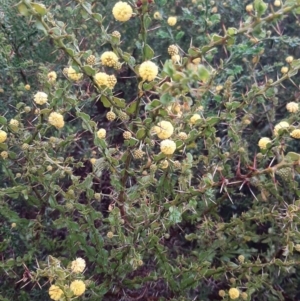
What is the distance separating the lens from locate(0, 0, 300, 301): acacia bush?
147cm

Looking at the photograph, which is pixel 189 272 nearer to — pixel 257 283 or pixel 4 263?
pixel 257 283

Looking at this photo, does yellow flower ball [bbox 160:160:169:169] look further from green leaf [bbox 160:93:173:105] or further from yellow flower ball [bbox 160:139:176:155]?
green leaf [bbox 160:93:173:105]

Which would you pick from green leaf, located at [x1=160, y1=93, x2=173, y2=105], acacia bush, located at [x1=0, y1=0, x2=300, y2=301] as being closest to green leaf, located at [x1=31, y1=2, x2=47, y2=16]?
acacia bush, located at [x1=0, y1=0, x2=300, y2=301]

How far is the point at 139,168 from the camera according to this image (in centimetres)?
214

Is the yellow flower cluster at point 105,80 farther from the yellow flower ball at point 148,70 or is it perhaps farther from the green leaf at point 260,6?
the green leaf at point 260,6

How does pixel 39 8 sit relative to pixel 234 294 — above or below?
above

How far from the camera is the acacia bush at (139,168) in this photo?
1471 millimetres

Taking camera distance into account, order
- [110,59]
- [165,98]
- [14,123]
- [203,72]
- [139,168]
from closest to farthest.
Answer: [203,72] < [165,98] < [110,59] < [14,123] < [139,168]

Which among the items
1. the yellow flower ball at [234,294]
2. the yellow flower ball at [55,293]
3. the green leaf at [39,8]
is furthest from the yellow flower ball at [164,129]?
the yellow flower ball at [234,294]

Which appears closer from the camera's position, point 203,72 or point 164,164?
point 203,72

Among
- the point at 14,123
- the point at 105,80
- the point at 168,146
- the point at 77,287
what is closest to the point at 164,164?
the point at 168,146

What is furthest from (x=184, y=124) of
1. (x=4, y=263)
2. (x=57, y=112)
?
(x=4, y=263)

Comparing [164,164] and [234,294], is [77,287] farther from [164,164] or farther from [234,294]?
[234,294]

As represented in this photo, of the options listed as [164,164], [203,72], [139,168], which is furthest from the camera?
[139,168]
